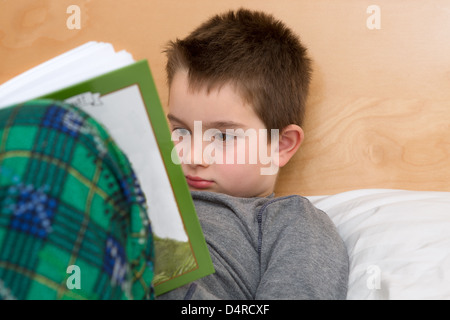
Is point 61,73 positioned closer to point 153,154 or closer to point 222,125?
point 153,154

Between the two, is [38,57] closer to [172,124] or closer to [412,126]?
[172,124]

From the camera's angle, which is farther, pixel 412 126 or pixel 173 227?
pixel 412 126

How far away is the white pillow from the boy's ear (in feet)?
0.40

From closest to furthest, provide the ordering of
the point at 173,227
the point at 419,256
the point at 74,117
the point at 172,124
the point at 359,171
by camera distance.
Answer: the point at 74,117 < the point at 173,227 < the point at 419,256 < the point at 172,124 < the point at 359,171

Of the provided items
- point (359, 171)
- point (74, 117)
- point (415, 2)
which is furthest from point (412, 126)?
point (74, 117)

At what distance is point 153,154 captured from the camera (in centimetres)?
57

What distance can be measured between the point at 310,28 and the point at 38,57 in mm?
643

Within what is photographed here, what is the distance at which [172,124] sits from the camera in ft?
3.02

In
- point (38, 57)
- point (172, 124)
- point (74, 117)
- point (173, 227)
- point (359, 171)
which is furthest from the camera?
point (38, 57)

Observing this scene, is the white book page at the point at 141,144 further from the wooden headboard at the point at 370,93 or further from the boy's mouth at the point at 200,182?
the wooden headboard at the point at 370,93

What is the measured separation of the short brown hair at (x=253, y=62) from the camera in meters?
0.89

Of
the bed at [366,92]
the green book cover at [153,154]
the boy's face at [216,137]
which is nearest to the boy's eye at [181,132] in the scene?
the boy's face at [216,137]

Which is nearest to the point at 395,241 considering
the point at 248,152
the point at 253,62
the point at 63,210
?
the point at 248,152
